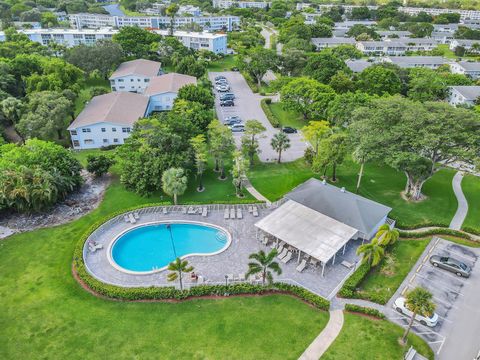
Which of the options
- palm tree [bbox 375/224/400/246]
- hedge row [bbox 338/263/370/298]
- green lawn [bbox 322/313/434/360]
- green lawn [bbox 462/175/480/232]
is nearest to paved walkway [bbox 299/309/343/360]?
green lawn [bbox 322/313/434/360]

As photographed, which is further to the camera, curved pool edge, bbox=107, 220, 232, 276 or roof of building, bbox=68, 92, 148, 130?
roof of building, bbox=68, 92, 148, 130

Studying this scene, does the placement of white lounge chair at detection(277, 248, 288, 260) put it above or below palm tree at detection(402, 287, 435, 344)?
below

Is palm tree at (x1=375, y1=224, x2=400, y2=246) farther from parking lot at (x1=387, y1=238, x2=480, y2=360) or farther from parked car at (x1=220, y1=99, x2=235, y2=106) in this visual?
parked car at (x1=220, y1=99, x2=235, y2=106)

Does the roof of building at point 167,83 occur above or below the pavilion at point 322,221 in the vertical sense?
above

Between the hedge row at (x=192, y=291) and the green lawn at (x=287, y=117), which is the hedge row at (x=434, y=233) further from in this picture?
the green lawn at (x=287, y=117)

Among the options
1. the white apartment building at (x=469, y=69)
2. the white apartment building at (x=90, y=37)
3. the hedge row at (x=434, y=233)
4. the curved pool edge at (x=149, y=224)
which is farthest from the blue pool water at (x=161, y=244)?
the white apartment building at (x=469, y=69)
